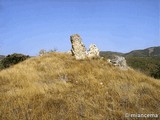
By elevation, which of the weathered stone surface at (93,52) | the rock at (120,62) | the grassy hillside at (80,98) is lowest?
the grassy hillside at (80,98)

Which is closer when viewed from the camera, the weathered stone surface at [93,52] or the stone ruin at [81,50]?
the stone ruin at [81,50]

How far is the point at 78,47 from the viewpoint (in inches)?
614

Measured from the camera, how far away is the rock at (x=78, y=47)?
591 inches

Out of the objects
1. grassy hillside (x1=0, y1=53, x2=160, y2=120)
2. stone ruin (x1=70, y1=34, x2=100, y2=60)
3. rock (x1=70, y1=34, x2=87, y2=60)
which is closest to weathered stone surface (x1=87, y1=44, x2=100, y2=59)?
stone ruin (x1=70, y1=34, x2=100, y2=60)

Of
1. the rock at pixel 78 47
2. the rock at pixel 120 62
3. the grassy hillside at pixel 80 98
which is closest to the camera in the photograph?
the grassy hillside at pixel 80 98

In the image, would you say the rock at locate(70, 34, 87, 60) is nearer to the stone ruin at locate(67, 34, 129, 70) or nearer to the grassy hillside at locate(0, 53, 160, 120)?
the stone ruin at locate(67, 34, 129, 70)

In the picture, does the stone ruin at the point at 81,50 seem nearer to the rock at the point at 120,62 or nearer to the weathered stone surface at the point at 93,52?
the weathered stone surface at the point at 93,52

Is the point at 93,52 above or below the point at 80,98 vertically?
above

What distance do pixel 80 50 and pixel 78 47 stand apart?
35 centimetres

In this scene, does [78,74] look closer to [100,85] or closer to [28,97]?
[100,85]

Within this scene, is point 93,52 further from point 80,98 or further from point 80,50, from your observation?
point 80,98

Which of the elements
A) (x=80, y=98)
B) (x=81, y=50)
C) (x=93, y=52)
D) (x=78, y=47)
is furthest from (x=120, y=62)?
(x=80, y=98)

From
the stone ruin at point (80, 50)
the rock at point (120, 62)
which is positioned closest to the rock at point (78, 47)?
the stone ruin at point (80, 50)

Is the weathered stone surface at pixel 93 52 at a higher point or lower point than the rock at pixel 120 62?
higher
